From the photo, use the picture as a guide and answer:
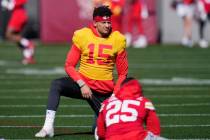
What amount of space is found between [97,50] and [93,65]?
168 mm

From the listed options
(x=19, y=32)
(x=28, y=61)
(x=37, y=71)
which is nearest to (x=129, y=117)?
(x=37, y=71)

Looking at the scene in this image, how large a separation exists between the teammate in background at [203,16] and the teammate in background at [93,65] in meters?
14.3

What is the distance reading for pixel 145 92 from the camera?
43.9 feet

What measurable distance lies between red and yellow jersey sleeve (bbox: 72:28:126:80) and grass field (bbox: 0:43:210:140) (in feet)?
2.26

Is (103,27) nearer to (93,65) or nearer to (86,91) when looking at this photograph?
(93,65)

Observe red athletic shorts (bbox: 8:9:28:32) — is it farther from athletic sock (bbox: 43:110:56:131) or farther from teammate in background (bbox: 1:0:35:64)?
athletic sock (bbox: 43:110:56:131)

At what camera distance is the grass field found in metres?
9.70

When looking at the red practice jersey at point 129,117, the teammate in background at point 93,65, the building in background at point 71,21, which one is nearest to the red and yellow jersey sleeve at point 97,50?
the teammate in background at point 93,65

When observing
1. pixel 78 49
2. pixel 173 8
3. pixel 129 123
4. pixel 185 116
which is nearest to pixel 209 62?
pixel 173 8

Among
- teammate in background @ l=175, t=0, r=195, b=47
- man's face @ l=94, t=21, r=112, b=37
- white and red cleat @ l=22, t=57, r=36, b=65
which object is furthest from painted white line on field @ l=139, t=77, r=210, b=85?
teammate in background @ l=175, t=0, r=195, b=47

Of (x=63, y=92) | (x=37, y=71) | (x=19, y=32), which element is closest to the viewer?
(x=63, y=92)

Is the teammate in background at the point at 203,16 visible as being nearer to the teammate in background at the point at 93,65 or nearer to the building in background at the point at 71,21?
the building in background at the point at 71,21

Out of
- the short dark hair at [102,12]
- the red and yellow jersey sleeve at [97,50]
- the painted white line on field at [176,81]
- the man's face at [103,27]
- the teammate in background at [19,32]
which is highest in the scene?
the short dark hair at [102,12]

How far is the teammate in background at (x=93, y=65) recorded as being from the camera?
8930 millimetres
